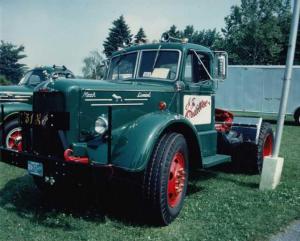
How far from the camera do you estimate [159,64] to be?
5465mm

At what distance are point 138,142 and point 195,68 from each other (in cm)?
210

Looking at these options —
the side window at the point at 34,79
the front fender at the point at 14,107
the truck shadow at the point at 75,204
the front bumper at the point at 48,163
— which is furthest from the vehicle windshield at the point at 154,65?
the side window at the point at 34,79

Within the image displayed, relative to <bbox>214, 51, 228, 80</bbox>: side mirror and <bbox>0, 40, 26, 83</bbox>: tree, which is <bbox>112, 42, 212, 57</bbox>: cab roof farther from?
<bbox>0, 40, 26, 83</bbox>: tree

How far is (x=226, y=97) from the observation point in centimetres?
1916

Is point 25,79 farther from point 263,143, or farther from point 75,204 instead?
point 263,143

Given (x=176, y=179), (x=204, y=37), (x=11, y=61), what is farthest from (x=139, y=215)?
(x=204, y=37)

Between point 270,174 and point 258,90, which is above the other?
point 258,90

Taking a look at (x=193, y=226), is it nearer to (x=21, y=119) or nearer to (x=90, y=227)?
(x=90, y=227)

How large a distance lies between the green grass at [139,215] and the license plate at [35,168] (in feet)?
2.02

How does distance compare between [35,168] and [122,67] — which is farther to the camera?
[122,67]

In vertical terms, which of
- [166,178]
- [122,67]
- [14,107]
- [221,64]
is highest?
[221,64]

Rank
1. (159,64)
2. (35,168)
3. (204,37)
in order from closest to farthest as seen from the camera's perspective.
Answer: (35,168)
(159,64)
(204,37)

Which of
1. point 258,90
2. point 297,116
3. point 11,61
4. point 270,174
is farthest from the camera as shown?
point 11,61

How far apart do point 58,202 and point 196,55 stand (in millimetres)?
2850
